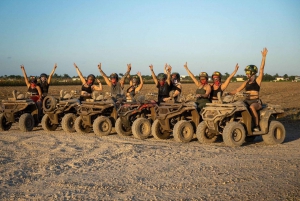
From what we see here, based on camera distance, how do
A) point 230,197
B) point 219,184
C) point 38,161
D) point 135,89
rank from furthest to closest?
point 135,89
point 38,161
point 219,184
point 230,197

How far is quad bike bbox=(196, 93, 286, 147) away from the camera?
462 inches

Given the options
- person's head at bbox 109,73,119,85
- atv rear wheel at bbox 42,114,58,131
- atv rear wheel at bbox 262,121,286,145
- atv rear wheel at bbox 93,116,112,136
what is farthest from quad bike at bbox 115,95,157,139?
atv rear wheel at bbox 262,121,286,145

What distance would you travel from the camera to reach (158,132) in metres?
13.4

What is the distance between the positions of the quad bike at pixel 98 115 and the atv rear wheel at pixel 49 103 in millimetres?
967

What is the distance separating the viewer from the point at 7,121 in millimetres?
15820

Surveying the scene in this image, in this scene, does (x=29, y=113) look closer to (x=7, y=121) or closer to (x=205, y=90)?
(x=7, y=121)

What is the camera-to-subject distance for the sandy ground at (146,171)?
6.96 meters

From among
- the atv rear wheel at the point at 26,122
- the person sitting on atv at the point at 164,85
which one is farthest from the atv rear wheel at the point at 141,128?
the atv rear wheel at the point at 26,122

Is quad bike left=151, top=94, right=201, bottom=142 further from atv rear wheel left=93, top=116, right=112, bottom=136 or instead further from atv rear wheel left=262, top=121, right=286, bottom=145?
atv rear wheel left=262, top=121, right=286, bottom=145

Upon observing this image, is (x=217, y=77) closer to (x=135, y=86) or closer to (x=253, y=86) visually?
(x=253, y=86)

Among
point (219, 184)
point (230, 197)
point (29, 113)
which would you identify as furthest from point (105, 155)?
point (29, 113)

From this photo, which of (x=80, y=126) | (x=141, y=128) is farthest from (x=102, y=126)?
(x=141, y=128)

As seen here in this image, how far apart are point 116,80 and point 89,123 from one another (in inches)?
75.5

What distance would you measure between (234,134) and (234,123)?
12.0 inches
